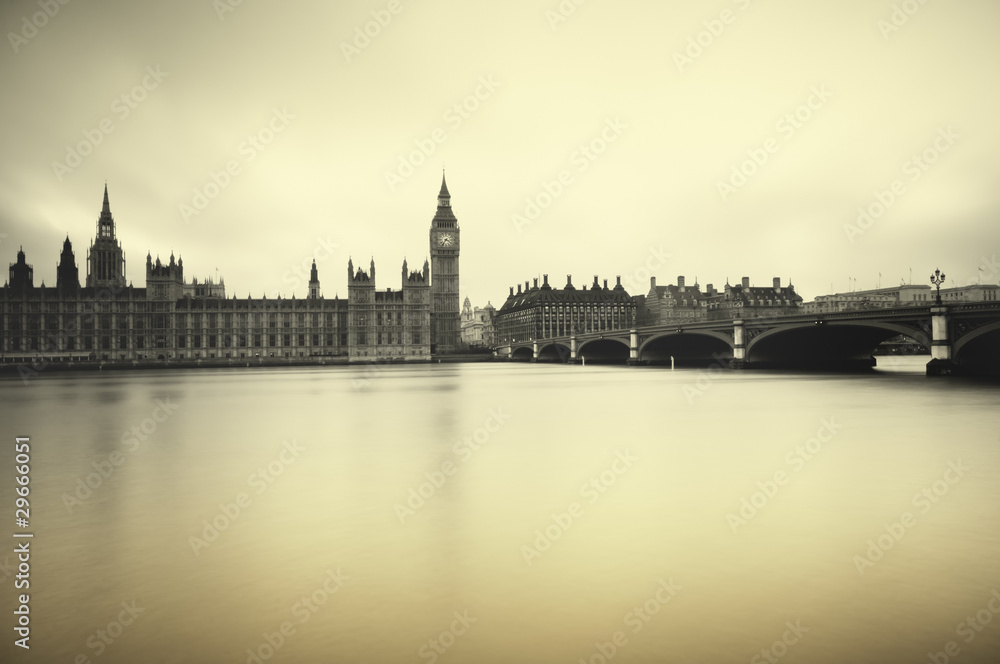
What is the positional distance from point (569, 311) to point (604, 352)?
1821 inches

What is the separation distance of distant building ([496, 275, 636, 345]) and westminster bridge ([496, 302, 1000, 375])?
42130mm

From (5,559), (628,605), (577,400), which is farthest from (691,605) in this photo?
(577,400)

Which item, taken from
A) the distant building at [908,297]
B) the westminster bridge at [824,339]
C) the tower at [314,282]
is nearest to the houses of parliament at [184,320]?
the tower at [314,282]

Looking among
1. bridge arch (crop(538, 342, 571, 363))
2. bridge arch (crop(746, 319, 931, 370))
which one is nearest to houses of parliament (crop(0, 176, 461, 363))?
bridge arch (crop(538, 342, 571, 363))

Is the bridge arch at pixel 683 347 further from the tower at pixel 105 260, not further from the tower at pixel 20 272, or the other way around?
the tower at pixel 20 272

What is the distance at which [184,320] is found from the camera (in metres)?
131

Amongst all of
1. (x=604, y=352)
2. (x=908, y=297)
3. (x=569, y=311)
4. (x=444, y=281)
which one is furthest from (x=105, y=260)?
(x=908, y=297)

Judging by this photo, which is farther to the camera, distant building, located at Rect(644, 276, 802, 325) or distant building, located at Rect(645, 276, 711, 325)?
distant building, located at Rect(645, 276, 711, 325)

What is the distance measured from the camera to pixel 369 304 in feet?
445

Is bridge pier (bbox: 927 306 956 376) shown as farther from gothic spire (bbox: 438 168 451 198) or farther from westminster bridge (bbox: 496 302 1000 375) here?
gothic spire (bbox: 438 168 451 198)

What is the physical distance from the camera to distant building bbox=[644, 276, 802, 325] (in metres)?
152

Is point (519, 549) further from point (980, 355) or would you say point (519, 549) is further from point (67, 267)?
point (67, 267)

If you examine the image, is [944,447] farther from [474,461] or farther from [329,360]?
[329,360]

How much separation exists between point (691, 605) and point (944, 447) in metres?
13.5
